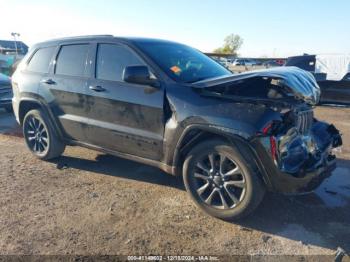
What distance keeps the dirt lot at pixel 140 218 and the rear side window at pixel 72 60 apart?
148 cm

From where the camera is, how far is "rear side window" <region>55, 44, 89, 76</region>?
4699 mm

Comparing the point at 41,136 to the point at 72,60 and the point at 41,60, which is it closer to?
the point at 41,60

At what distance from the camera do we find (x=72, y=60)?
4844mm

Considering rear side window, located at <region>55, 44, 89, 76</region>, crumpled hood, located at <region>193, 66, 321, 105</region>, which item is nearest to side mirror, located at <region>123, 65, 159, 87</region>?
crumpled hood, located at <region>193, 66, 321, 105</region>

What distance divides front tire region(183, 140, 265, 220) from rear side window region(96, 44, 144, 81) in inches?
54.6

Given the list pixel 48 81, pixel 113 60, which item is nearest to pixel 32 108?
pixel 48 81

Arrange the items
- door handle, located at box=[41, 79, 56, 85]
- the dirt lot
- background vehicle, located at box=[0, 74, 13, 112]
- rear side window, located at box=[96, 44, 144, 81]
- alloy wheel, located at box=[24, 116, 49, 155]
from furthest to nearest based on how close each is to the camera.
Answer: background vehicle, located at box=[0, 74, 13, 112]
alloy wheel, located at box=[24, 116, 49, 155]
door handle, located at box=[41, 79, 56, 85]
rear side window, located at box=[96, 44, 144, 81]
the dirt lot

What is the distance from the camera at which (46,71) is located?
5.15 metres

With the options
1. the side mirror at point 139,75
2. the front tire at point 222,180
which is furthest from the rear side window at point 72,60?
the front tire at point 222,180

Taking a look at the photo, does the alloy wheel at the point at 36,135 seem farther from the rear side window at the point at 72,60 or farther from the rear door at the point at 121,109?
the rear door at the point at 121,109

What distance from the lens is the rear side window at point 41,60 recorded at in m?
5.18

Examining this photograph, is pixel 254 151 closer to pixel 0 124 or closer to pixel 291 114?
pixel 291 114

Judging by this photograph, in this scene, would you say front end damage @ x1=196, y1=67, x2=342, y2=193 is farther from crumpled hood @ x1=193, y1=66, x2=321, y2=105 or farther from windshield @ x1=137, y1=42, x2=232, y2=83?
windshield @ x1=137, y1=42, x2=232, y2=83

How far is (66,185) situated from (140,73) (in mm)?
1964
